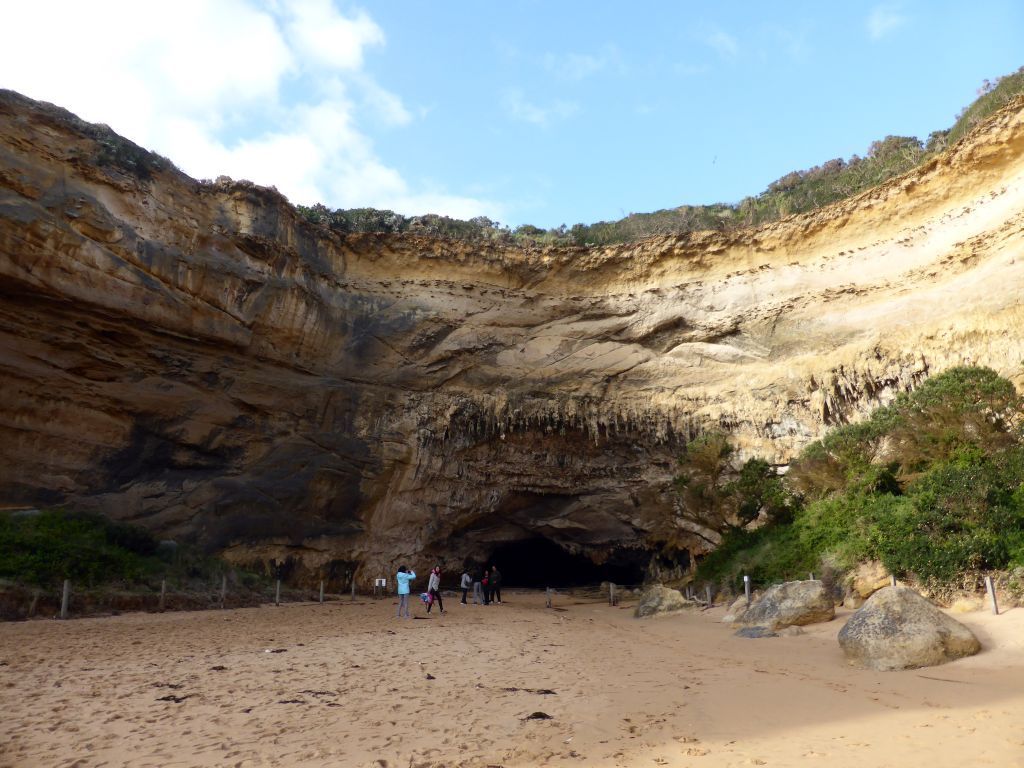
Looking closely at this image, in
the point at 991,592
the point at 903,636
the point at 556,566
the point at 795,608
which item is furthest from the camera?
the point at 556,566

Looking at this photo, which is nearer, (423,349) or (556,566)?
(423,349)

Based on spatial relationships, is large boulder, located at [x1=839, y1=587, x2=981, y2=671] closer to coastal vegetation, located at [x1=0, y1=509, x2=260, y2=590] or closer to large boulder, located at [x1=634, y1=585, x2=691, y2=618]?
large boulder, located at [x1=634, y1=585, x2=691, y2=618]

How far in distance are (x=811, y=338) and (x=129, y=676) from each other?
72.1 ft

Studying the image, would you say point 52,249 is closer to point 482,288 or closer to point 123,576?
point 123,576

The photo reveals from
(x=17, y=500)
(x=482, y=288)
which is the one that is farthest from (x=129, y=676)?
(x=482, y=288)

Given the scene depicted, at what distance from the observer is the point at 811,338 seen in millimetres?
Result: 22734

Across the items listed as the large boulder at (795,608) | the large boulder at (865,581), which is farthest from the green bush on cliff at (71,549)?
the large boulder at (865,581)

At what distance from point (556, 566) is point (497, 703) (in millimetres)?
30419

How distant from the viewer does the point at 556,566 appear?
3578 cm

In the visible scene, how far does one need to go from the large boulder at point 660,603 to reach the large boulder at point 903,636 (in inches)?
341

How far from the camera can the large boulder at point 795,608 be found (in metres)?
10.8

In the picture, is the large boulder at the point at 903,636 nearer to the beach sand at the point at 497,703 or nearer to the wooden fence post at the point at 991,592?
the beach sand at the point at 497,703

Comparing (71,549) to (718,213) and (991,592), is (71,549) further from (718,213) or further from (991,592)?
(718,213)

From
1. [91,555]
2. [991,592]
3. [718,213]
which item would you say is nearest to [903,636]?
[991,592]
